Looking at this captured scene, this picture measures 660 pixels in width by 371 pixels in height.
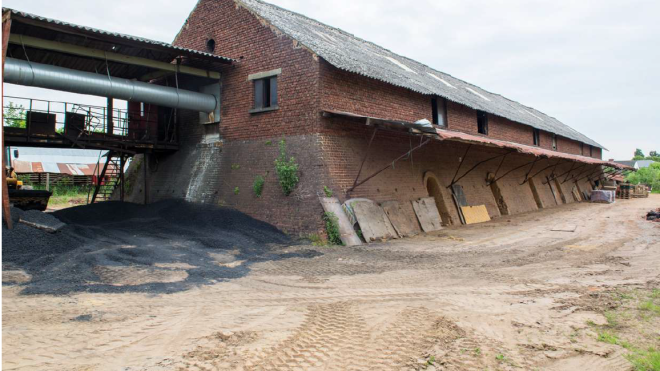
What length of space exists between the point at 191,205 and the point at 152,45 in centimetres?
470

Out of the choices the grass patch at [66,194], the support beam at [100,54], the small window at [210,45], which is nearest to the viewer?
the support beam at [100,54]

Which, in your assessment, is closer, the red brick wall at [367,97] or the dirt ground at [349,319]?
the dirt ground at [349,319]

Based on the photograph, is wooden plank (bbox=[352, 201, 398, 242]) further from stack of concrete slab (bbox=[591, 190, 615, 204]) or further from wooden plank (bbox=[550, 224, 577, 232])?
stack of concrete slab (bbox=[591, 190, 615, 204])

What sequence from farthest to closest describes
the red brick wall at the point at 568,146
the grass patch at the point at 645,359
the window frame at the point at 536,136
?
the red brick wall at the point at 568,146, the window frame at the point at 536,136, the grass patch at the point at 645,359

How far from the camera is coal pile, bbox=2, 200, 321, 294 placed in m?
6.82

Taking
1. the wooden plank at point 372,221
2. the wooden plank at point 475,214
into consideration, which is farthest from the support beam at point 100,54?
the wooden plank at point 475,214

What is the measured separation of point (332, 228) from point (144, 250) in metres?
4.39

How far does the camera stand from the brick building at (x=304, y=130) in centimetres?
1151

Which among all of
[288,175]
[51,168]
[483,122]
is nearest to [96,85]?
[288,175]

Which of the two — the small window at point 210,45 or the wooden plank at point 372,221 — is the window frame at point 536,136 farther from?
the small window at point 210,45

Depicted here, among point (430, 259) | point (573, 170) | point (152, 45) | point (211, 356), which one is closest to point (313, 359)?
point (211, 356)

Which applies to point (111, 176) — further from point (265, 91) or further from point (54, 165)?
point (54, 165)

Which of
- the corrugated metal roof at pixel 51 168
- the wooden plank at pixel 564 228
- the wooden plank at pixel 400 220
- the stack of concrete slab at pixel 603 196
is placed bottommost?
the wooden plank at pixel 564 228

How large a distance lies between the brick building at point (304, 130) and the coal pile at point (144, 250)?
1.04 m
